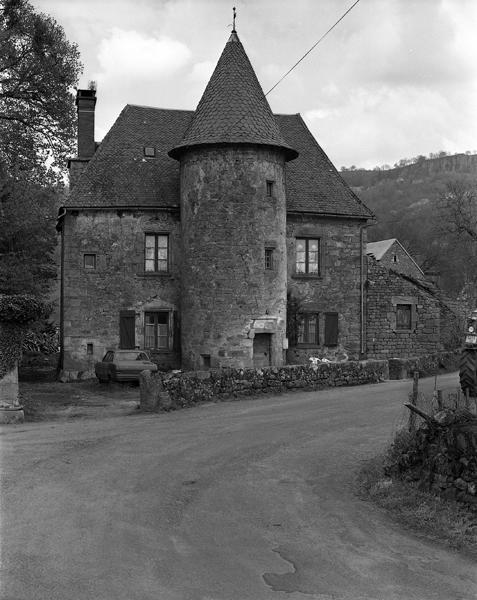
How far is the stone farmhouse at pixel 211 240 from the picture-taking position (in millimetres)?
26828

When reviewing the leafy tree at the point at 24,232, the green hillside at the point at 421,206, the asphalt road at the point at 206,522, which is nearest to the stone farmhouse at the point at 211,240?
the leafy tree at the point at 24,232

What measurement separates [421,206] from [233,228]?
237 ft

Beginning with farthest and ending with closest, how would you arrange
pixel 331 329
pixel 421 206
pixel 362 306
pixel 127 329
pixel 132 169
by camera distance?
pixel 421 206 → pixel 362 306 → pixel 331 329 → pixel 132 169 → pixel 127 329

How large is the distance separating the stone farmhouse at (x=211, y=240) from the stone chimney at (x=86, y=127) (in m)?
0.07

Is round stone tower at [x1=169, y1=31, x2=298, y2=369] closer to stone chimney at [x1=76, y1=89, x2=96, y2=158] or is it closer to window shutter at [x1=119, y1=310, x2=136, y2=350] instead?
window shutter at [x1=119, y1=310, x2=136, y2=350]

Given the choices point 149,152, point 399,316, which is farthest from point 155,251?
point 399,316

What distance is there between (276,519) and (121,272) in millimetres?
21038

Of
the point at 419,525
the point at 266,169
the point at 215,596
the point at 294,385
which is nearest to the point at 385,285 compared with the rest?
the point at 266,169

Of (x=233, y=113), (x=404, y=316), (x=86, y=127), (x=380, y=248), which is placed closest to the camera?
(x=233, y=113)

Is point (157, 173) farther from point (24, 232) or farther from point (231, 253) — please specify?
point (24, 232)

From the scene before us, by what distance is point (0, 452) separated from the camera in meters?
12.8

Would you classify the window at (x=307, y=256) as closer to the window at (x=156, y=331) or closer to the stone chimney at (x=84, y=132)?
the window at (x=156, y=331)

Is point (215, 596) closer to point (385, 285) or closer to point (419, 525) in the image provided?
point (419, 525)

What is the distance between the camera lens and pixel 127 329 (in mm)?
28969
